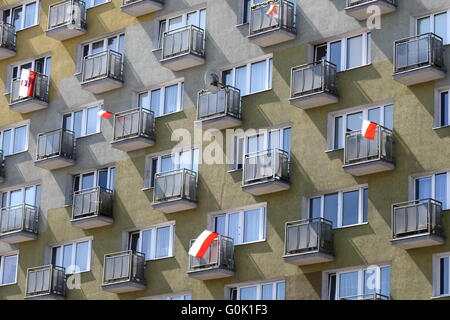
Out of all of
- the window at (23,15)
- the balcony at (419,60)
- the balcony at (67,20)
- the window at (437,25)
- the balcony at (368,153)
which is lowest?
the balcony at (368,153)

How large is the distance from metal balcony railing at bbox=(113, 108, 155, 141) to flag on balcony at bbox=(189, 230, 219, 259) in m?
6.55

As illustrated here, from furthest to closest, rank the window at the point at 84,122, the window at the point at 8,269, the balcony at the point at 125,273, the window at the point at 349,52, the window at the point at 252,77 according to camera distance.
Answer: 1. the window at the point at 8,269
2. the window at the point at 84,122
3. the balcony at the point at 125,273
4. the window at the point at 252,77
5. the window at the point at 349,52

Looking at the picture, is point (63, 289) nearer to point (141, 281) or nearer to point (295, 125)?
point (141, 281)

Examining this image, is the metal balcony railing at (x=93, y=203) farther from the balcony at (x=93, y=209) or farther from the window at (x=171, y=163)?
the window at (x=171, y=163)

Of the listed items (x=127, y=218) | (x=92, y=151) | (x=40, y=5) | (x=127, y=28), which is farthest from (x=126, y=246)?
(x=40, y=5)

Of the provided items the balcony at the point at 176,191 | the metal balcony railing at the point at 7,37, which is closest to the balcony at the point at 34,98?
the metal balcony railing at the point at 7,37

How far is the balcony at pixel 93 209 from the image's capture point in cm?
5438

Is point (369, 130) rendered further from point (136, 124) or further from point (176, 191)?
point (136, 124)

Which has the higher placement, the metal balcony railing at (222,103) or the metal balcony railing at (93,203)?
the metal balcony railing at (222,103)

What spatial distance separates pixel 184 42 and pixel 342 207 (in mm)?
10711

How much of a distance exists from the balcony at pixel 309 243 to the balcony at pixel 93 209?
403 inches

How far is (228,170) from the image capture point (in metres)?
50.9

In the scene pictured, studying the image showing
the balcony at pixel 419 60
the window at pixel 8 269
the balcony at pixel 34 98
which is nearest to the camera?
the balcony at pixel 419 60
